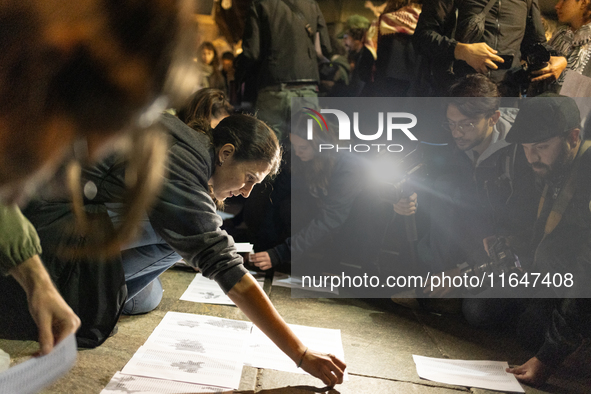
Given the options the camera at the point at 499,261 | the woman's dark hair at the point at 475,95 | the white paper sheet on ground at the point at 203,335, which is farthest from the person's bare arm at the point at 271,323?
the woman's dark hair at the point at 475,95

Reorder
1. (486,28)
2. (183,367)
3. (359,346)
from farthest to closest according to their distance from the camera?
(486,28) < (359,346) < (183,367)

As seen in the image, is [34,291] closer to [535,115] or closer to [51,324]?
[51,324]

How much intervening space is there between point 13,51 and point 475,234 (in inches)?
70.3

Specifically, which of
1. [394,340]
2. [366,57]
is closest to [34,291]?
[394,340]

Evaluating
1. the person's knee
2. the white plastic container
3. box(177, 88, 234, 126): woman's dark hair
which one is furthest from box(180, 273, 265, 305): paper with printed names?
the white plastic container

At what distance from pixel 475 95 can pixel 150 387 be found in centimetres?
157

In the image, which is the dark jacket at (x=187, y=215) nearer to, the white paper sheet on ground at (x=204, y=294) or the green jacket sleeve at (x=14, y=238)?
the green jacket sleeve at (x=14, y=238)

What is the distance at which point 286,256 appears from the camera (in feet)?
6.93

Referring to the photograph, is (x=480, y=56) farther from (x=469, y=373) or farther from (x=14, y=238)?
(x=14, y=238)

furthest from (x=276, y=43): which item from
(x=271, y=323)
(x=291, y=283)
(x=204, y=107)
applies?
(x=271, y=323)

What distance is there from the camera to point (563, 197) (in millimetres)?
1547

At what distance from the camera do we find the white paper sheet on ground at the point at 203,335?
4.20 ft

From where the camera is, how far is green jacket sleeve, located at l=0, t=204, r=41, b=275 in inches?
22.5

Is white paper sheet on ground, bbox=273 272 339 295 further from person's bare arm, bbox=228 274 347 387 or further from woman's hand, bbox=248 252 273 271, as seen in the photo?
person's bare arm, bbox=228 274 347 387
